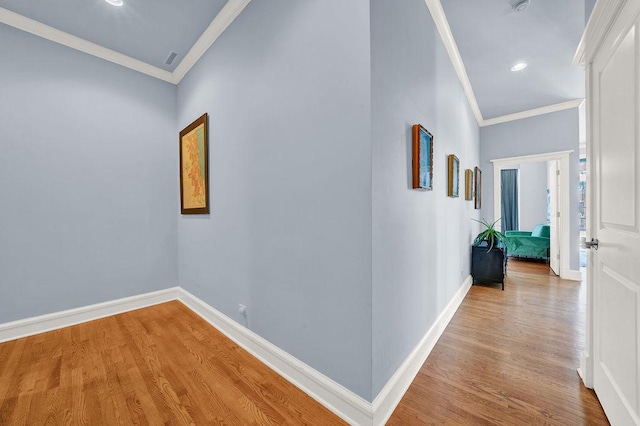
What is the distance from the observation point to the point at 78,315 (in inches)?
99.1

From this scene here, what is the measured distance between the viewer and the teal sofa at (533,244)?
5.05 m

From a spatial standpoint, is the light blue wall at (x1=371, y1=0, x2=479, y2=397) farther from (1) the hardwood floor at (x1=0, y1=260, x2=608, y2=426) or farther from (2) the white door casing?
(2) the white door casing

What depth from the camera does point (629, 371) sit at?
1.12 m

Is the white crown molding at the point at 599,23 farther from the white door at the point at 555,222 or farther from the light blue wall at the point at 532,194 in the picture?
the light blue wall at the point at 532,194

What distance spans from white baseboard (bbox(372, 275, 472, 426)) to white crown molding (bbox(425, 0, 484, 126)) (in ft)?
8.58

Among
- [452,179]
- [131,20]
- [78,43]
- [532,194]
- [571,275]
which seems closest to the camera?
[131,20]

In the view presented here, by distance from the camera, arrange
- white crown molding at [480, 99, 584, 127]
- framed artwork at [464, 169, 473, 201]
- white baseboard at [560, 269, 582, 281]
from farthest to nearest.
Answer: white crown molding at [480, 99, 584, 127]
white baseboard at [560, 269, 582, 281]
framed artwork at [464, 169, 473, 201]

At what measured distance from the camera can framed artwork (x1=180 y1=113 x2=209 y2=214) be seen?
8.42ft

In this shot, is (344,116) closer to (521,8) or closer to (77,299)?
(521,8)

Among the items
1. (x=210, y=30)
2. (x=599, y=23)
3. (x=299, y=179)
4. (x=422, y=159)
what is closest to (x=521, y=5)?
(x=599, y=23)

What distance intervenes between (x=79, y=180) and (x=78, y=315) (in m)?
1.34

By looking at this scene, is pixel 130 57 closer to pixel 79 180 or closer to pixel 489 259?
pixel 79 180

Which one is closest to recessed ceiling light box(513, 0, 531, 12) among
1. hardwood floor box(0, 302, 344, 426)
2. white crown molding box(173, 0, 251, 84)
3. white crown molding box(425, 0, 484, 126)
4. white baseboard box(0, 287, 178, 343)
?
white crown molding box(425, 0, 484, 126)

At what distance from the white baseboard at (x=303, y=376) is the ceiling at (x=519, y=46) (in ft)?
9.72
